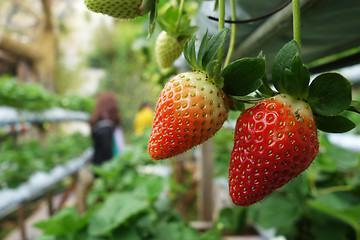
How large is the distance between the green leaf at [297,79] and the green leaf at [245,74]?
0.02 meters

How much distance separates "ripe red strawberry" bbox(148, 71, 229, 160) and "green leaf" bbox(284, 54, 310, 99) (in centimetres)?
6

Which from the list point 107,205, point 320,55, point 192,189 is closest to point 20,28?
point 192,189

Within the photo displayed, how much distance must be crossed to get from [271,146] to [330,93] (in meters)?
0.07

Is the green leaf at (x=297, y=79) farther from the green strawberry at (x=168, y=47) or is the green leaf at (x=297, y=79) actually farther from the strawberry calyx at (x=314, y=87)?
the green strawberry at (x=168, y=47)

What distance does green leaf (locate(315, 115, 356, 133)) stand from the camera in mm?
250

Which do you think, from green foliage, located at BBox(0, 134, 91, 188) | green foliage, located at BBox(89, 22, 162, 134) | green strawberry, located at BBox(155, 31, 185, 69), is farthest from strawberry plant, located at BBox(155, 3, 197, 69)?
green foliage, located at BBox(89, 22, 162, 134)

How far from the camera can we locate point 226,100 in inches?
11.4

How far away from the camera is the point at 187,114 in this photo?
291 millimetres

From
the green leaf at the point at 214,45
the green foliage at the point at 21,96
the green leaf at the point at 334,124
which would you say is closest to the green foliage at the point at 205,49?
the green leaf at the point at 214,45

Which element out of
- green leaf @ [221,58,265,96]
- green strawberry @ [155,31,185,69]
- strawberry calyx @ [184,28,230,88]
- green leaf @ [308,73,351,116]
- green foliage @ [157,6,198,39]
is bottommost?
green leaf @ [308,73,351,116]

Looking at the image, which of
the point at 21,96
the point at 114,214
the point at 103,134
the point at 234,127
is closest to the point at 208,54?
the point at 234,127

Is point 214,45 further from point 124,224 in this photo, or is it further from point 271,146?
point 124,224

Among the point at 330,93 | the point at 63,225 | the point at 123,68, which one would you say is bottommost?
the point at 63,225

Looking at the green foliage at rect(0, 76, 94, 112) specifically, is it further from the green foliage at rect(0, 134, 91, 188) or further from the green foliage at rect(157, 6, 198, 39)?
the green foliage at rect(157, 6, 198, 39)
